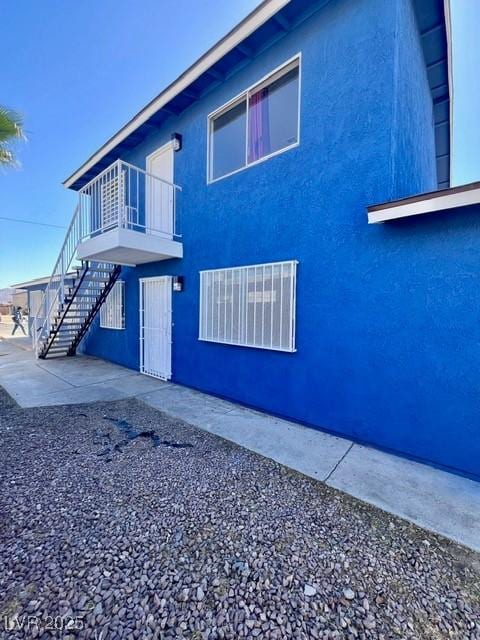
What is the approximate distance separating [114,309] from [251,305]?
18.8ft

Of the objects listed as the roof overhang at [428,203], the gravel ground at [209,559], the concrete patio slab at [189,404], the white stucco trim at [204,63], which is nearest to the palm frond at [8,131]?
the white stucco trim at [204,63]

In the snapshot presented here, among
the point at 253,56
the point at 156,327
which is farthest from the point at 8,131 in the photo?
the point at 253,56

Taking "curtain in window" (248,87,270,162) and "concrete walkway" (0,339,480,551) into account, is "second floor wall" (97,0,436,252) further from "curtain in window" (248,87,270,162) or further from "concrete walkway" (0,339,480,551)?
"concrete walkway" (0,339,480,551)

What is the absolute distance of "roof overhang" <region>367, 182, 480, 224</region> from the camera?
3047 millimetres

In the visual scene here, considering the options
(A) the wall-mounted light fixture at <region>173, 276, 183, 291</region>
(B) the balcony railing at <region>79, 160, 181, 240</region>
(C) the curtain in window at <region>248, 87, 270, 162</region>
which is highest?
(C) the curtain in window at <region>248, 87, 270, 162</region>

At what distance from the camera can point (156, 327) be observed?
7598 mm

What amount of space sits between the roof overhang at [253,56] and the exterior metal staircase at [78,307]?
3547mm

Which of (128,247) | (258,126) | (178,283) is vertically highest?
(258,126)

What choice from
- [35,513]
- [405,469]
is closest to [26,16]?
[35,513]

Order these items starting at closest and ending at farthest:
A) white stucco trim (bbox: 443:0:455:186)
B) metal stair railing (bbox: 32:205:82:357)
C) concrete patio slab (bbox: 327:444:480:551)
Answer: concrete patio slab (bbox: 327:444:480:551) < white stucco trim (bbox: 443:0:455:186) < metal stair railing (bbox: 32:205:82:357)

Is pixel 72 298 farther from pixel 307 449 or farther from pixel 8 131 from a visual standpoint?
pixel 307 449

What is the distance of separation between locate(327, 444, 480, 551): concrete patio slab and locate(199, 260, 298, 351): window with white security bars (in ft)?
6.41

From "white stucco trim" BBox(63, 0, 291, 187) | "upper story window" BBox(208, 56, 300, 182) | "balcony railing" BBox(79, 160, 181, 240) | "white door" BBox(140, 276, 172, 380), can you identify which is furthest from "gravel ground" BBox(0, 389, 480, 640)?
"white stucco trim" BBox(63, 0, 291, 187)

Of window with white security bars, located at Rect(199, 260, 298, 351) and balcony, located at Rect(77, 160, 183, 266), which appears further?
balcony, located at Rect(77, 160, 183, 266)
